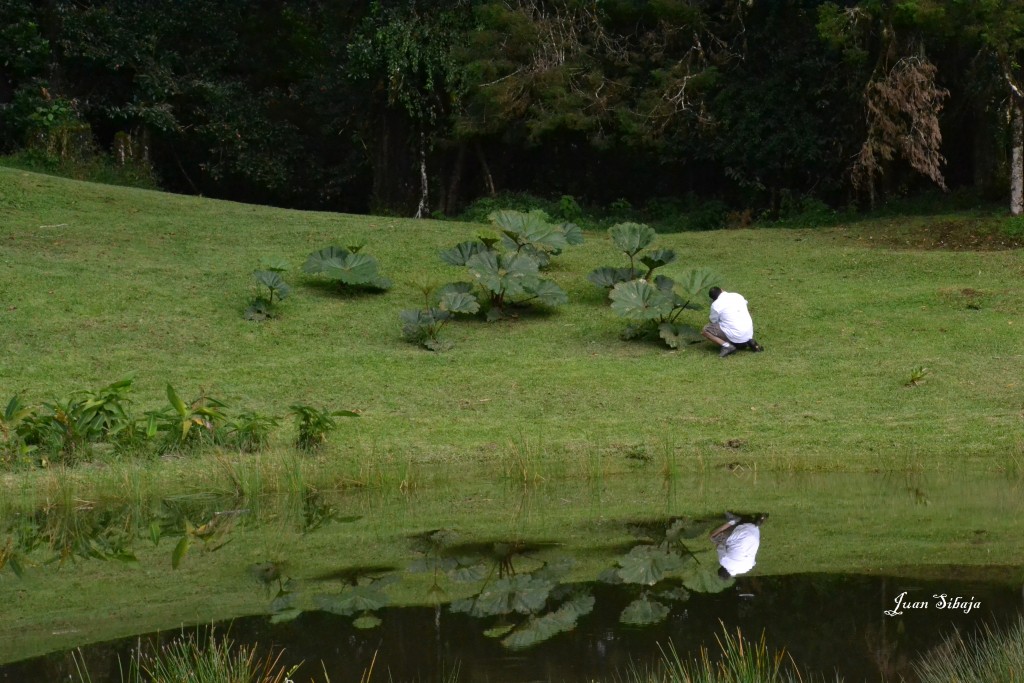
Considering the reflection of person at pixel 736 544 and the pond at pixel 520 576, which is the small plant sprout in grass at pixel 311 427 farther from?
the reflection of person at pixel 736 544

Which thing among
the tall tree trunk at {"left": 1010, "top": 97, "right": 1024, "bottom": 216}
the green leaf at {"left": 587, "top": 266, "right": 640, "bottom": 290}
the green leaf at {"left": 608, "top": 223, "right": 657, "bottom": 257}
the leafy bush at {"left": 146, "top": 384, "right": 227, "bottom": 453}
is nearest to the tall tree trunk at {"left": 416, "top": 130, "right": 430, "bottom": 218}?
the green leaf at {"left": 587, "top": 266, "right": 640, "bottom": 290}

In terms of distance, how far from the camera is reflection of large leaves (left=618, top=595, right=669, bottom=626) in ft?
19.2

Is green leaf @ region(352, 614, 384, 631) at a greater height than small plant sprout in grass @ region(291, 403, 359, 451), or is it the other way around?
green leaf @ region(352, 614, 384, 631)

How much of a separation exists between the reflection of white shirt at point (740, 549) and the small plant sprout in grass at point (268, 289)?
333 inches

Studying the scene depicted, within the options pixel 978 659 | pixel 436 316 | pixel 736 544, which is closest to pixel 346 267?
pixel 436 316

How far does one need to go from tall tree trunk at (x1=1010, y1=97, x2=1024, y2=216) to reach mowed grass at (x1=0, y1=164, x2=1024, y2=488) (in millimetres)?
2350

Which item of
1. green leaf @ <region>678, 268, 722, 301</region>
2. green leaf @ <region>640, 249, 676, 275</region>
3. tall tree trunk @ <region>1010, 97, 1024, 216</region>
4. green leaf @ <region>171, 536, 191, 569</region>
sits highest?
tall tree trunk @ <region>1010, 97, 1024, 216</region>

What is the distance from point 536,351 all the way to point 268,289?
3824 mm

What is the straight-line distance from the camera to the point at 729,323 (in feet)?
44.7

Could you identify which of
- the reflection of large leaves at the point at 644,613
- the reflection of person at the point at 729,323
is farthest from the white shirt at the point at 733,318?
the reflection of large leaves at the point at 644,613

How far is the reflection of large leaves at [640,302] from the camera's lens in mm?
14031

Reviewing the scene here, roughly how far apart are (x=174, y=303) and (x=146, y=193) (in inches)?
268

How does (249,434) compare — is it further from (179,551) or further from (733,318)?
(733,318)

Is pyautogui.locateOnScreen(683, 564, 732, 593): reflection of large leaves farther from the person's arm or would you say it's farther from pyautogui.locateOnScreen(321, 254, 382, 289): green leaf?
pyautogui.locateOnScreen(321, 254, 382, 289): green leaf
